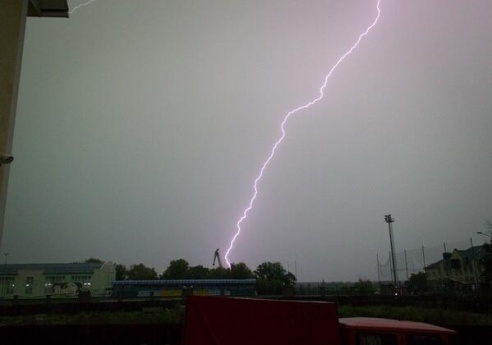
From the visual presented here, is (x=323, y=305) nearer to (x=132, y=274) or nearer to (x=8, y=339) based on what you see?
(x=8, y=339)

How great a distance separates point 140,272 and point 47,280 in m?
25.4

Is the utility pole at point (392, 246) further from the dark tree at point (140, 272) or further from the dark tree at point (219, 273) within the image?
the dark tree at point (140, 272)

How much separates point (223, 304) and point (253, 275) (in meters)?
52.2

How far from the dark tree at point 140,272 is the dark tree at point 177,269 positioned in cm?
609

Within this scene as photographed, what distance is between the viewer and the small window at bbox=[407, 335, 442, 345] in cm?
546

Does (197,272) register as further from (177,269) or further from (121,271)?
(121,271)

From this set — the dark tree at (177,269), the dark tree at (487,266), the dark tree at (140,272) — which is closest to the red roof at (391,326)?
the dark tree at (487,266)

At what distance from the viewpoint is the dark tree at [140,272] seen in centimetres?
6950

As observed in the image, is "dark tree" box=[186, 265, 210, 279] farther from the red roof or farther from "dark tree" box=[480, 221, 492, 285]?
the red roof

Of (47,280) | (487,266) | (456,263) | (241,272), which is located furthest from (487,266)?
(47,280)

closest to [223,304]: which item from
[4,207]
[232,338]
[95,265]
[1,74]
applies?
[232,338]

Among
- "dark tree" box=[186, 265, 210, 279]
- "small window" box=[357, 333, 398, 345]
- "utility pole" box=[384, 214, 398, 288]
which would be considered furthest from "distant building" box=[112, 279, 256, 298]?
"small window" box=[357, 333, 398, 345]

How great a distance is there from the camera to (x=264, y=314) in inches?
234

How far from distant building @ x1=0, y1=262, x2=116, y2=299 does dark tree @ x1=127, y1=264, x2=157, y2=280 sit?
19.0 m
